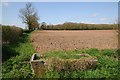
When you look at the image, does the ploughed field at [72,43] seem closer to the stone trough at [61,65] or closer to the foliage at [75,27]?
the stone trough at [61,65]

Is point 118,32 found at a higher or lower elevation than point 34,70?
higher

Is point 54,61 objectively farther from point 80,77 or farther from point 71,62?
point 80,77

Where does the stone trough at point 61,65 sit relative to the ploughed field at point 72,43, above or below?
below

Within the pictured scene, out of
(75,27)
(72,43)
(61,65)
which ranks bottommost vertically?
(61,65)

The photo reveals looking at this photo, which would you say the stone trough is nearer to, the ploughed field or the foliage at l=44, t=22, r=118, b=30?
the ploughed field

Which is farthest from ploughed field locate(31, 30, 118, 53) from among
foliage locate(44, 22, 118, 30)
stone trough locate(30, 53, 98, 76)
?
foliage locate(44, 22, 118, 30)

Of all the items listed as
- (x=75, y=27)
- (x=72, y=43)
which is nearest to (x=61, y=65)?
A: (x=72, y=43)

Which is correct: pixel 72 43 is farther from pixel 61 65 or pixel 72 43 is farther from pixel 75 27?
pixel 75 27

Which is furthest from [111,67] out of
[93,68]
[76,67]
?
[76,67]

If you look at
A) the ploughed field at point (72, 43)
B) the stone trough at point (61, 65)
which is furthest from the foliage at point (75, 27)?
the stone trough at point (61, 65)

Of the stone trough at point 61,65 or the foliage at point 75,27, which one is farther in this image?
the foliage at point 75,27

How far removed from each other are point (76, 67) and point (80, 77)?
3.44 ft

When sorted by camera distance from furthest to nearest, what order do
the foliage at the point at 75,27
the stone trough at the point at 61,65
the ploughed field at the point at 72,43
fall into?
the foliage at the point at 75,27 < the ploughed field at the point at 72,43 < the stone trough at the point at 61,65

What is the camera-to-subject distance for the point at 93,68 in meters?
8.88
